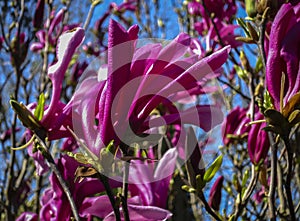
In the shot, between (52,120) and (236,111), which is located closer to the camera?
(52,120)

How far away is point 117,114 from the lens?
0.68m

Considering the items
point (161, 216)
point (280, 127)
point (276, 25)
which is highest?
point (276, 25)

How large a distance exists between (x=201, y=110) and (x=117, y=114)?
0.18 m

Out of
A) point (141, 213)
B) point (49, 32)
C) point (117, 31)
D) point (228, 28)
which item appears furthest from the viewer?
point (49, 32)

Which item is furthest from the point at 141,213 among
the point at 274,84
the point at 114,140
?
the point at 274,84

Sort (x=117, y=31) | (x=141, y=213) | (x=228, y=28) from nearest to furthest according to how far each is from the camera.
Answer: (x=117, y=31)
(x=141, y=213)
(x=228, y=28)

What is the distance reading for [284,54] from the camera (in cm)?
72

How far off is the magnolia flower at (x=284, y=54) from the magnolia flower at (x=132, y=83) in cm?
10

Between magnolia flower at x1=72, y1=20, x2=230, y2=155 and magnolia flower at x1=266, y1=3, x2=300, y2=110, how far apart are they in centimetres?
10

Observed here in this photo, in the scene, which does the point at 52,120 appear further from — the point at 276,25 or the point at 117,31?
the point at 276,25

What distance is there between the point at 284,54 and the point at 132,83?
0.23 metres

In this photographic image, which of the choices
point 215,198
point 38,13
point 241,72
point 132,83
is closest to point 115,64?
point 132,83

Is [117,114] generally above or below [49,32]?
below

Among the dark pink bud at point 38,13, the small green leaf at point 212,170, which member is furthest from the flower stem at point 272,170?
the dark pink bud at point 38,13
